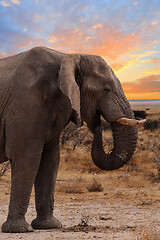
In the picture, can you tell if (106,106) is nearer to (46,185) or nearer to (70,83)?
(70,83)

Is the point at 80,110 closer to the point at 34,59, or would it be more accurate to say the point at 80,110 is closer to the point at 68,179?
the point at 34,59

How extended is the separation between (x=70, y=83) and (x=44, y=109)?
2.06 ft

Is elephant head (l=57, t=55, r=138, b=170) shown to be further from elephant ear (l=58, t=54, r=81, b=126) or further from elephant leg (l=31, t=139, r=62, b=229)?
elephant leg (l=31, t=139, r=62, b=229)

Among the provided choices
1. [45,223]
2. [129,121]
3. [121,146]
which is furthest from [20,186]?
[129,121]

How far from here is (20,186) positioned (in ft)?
17.3

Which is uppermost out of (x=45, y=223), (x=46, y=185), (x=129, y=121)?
(x=129, y=121)

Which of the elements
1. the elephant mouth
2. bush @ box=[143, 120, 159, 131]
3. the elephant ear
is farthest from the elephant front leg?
bush @ box=[143, 120, 159, 131]

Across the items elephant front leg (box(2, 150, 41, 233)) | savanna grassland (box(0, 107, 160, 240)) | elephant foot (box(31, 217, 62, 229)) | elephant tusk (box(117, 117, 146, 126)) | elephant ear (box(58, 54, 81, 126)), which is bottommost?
savanna grassland (box(0, 107, 160, 240))

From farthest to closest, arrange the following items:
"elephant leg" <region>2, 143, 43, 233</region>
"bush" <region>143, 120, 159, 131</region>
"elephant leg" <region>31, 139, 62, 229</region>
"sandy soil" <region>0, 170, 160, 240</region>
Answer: "bush" <region>143, 120, 159, 131</region>
"elephant leg" <region>31, 139, 62, 229</region>
"sandy soil" <region>0, 170, 160, 240</region>
"elephant leg" <region>2, 143, 43, 233</region>

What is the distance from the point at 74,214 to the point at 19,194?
9.10ft

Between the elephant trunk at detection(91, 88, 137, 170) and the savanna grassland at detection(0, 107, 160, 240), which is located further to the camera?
the savanna grassland at detection(0, 107, 160, 240)

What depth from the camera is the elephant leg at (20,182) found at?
5254 mm

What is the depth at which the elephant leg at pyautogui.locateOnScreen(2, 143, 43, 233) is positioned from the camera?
525cm

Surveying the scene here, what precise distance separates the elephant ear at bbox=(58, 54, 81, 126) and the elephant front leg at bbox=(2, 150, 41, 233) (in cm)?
98
